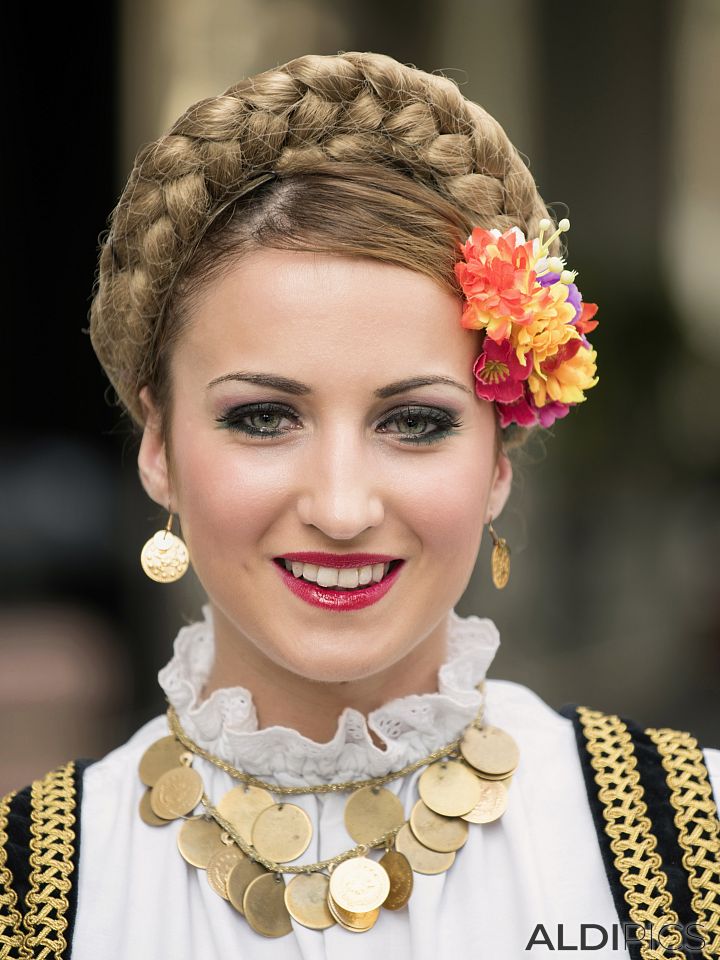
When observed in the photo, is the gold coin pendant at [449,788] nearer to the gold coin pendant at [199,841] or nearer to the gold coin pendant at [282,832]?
the gold coin pendant at [282,832]

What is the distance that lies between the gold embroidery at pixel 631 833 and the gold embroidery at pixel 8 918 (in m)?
0.89

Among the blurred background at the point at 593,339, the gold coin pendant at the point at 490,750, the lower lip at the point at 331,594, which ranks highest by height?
the blurred background at the point at 593,339

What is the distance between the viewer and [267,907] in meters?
1.80

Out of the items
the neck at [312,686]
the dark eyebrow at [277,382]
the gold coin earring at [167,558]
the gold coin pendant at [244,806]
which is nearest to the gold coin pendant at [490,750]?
the neck at [312,686]

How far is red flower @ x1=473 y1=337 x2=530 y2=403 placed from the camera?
187cm

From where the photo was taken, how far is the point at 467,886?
5.99 feet

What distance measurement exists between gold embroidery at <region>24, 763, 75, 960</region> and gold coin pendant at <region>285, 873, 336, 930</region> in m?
0.34

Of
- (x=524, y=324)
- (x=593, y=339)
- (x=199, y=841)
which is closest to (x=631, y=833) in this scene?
(x=199, y=841)

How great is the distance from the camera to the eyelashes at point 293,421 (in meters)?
1.80

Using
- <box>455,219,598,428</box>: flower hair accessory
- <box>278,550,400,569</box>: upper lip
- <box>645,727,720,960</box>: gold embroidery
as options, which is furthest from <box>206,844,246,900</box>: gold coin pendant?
<box>455,219,598,428</box>: flower hair accessory

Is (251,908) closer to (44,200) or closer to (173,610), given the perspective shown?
(173,610)

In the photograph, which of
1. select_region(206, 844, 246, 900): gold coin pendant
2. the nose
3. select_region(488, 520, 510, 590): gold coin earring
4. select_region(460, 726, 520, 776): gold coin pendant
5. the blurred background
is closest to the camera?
the nose

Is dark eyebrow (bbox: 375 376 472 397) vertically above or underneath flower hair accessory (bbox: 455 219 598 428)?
underneath

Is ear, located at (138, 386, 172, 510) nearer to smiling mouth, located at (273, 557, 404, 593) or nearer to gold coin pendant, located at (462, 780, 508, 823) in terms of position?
smiling mouth, located at (273, 557, 404, 593)
